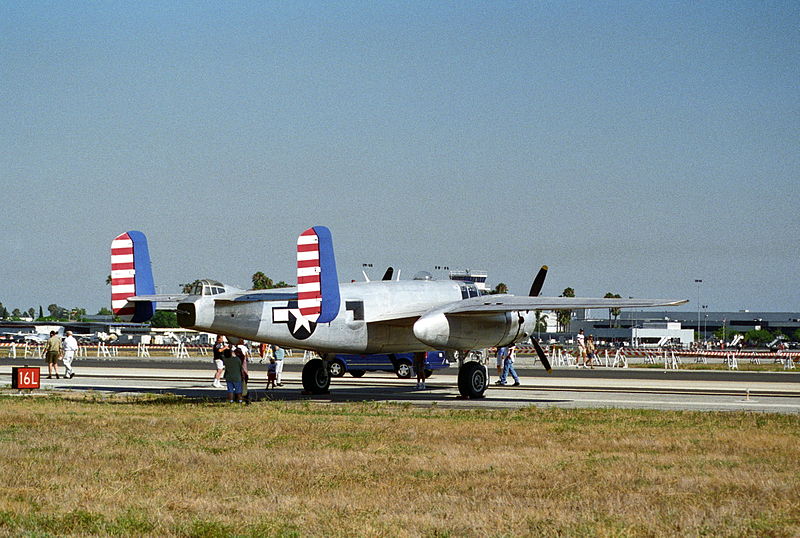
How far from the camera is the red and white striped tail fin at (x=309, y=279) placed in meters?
26.8

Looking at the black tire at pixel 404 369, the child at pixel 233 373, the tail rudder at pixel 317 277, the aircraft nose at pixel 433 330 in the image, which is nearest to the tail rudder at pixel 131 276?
the child at pixel 233 373

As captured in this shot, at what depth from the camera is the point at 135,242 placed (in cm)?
3122

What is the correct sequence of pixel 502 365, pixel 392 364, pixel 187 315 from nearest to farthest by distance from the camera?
pixel 187 315, pixel 502 365, pixel 392 364

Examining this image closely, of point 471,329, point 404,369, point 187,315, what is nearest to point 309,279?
point 187,315

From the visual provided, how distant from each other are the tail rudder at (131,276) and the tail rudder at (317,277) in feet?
19.1

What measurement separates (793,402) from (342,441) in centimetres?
1862

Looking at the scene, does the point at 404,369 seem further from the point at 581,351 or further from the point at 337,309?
the point at 337,309

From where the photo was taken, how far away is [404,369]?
46281 millimetres

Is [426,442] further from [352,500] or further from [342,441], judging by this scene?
[352,500]

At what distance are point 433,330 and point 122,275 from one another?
983cm

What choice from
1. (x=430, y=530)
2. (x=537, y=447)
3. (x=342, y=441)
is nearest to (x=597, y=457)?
(x=537, y=447)

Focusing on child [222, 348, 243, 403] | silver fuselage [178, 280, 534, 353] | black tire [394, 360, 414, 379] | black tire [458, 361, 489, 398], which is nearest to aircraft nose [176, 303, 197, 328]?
silver fuselage [178, 280, 534, 353]

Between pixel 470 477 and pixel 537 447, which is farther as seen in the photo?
pixel 537 447

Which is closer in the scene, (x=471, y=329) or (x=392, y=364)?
(x=471, y=329)
